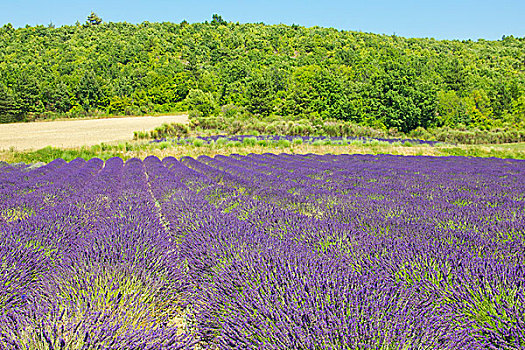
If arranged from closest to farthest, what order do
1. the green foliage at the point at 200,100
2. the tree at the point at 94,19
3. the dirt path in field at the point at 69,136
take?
1. the dirt path in field at the point at 69,136
2. the green foliage at the point at 200,100
3. the tree at the point at 94,19

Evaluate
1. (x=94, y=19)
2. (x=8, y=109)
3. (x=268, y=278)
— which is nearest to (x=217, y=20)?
(x=94, y=19)

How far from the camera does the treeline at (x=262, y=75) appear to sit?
4453 centimetres

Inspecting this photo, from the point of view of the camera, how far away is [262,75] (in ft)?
174

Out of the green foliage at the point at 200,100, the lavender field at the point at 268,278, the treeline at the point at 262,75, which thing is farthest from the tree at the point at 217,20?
the lavender field at the point at 268,278

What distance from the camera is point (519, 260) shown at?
2.43 m

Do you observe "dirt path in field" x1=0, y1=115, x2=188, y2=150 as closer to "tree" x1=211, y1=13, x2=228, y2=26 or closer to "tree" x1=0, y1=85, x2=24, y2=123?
"tree" x1=0, y1=85, x2=24, y2=123

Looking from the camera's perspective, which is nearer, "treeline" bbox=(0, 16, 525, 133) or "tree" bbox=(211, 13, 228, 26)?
"treeline" bbox=(0, 16, 525, 133)

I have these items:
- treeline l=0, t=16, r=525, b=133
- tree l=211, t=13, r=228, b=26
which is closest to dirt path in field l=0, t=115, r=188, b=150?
treeline l=0, t=16, r=525, b=133

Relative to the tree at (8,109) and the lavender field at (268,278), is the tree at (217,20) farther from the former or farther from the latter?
the lavender field at (268,278)

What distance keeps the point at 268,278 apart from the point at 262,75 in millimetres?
53599

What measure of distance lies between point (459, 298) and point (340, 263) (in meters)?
0.77

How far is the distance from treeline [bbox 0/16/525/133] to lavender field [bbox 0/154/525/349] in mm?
39093

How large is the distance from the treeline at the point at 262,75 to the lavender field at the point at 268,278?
39.1 meters

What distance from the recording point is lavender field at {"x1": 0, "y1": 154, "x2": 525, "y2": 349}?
5.54 ft
